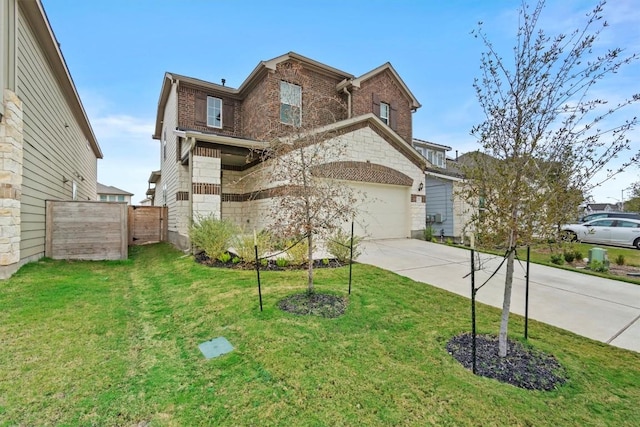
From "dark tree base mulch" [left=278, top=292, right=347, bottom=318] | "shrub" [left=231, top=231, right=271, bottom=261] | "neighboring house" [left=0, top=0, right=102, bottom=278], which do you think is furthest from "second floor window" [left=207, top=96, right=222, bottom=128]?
"dark tree base mulch" [left=278, top=292, right=347, bottom=318]

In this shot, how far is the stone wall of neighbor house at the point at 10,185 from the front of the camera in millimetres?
5402

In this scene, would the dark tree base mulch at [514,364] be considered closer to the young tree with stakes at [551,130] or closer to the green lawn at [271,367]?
the green lawn at [271,367]

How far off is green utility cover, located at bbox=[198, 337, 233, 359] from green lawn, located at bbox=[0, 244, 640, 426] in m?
0.09

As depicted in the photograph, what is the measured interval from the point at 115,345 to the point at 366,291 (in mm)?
3712

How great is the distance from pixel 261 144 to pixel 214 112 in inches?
222

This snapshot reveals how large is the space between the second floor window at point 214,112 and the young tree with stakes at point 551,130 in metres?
12.4

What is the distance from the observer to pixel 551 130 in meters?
2.82

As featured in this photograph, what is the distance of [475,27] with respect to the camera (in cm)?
315

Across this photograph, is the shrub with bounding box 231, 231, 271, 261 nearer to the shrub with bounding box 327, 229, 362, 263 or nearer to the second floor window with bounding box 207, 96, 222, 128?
the shrub with bounding box 327, 229, 362, 263

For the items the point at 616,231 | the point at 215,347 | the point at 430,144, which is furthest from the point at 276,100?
the point at 616,231

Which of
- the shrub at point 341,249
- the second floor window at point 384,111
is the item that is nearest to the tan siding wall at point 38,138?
the shrub at point 341,249

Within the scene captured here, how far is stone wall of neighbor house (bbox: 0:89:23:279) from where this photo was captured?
5.40m

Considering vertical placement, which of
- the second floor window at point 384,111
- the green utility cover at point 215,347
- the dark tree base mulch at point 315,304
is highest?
the second floor window at point 384,111

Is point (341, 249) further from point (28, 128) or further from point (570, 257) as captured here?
point (570, 257)
